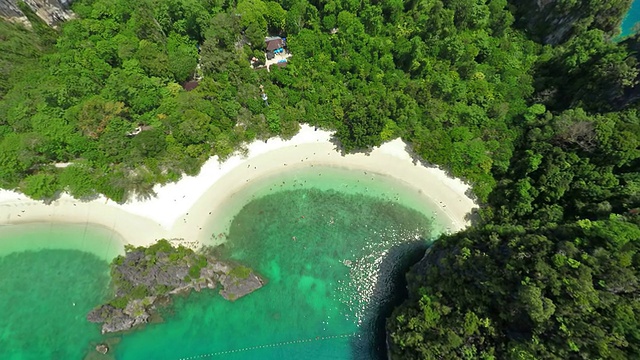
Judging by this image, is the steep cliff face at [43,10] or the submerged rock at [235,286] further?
the steep cliff face at [43,10]

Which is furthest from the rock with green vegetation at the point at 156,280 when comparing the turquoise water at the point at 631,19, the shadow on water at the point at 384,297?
the turquoise water at the point at 631,19

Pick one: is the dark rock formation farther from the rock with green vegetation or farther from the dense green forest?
the dense green forest

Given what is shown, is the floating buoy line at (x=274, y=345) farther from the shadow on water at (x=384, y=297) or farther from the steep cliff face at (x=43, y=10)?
the steep cliff face at (x=43, y=10)

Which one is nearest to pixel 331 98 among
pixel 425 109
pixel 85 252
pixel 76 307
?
pixel 425 109

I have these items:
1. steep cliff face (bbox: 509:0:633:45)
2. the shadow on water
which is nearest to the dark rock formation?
the shadow on water

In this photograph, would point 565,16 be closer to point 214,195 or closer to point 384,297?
point 384,297
